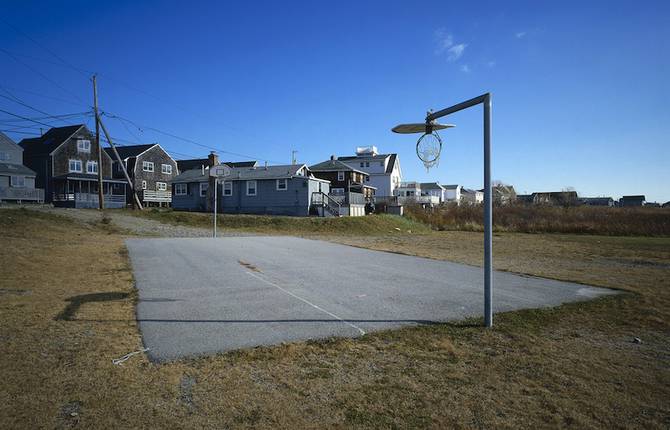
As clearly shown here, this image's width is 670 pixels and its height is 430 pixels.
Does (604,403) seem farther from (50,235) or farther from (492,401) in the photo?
(50,235)

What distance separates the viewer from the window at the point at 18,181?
132ft

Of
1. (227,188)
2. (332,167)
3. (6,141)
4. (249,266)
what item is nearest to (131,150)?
(6,141)

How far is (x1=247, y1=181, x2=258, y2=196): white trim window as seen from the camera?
3831 cm

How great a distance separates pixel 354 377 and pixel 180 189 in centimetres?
4204

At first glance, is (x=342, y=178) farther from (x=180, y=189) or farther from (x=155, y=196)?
(x=155, y=196)

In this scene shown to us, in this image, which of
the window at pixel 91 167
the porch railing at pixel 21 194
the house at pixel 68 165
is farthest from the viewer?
the window at pixel 91 167

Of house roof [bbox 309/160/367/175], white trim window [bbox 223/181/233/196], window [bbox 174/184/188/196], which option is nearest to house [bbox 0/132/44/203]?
window [bbox 174/184/188/196]

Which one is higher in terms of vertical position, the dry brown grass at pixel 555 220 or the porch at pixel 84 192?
the porch at pixel 84 192

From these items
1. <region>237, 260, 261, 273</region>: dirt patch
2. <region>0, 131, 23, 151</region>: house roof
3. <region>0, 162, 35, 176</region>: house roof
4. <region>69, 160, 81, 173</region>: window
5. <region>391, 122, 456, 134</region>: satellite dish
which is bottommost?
<region>237, 260, 261, 273</region>: dirt patch

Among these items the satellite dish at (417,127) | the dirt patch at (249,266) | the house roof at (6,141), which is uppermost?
the house roof at (6,141)

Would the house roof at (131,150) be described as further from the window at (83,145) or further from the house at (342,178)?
the house at (342,178)

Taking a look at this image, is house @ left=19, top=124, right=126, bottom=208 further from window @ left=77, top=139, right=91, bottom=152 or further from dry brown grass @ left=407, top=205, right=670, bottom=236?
dry brown grass @ left=407, top=205, right=670, bottom=236

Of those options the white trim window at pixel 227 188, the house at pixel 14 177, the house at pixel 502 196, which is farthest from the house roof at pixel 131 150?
the house at pixel 502 196

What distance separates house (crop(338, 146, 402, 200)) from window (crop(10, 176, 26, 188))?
1817 inches
